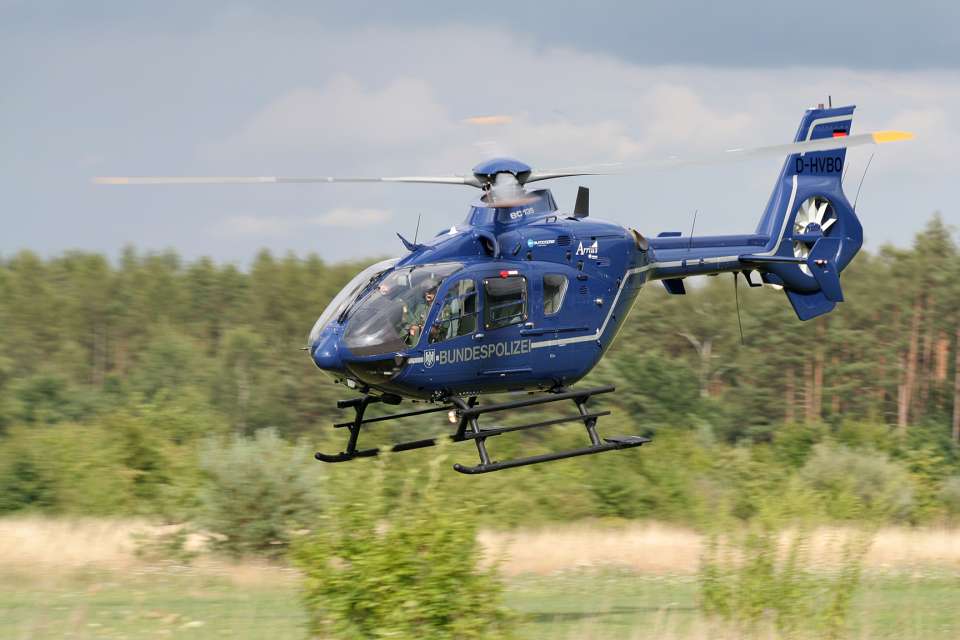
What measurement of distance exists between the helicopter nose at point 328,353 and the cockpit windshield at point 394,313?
0.17m

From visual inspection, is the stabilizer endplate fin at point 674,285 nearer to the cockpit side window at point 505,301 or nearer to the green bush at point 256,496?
the cockpit side window at point 505,301

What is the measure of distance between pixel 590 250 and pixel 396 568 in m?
5.90

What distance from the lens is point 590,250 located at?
632 inches

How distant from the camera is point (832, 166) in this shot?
785 inches

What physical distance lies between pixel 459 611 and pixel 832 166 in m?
11.3

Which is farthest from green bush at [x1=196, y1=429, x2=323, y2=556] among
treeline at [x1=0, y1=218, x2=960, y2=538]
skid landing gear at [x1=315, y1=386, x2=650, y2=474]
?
skid landing gear at [x1=315, y1=386, x2=650, y2=474]

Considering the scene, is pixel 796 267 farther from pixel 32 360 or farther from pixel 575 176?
pixel 32 360

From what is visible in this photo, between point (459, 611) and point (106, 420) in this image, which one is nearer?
point (459, 611)

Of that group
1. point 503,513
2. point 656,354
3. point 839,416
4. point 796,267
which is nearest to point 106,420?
point 503,513

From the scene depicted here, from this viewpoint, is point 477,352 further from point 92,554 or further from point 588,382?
point 588,382

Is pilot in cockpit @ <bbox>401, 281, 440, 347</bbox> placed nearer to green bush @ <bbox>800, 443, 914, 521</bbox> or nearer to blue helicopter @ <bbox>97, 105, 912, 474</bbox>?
blue helicopter @ <bbox>97, 105, 912, 474</bbox>

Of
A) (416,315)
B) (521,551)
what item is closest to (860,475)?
(521,551)

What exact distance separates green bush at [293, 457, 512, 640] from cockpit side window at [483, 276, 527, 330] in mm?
3376

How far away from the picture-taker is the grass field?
50.8 ft
